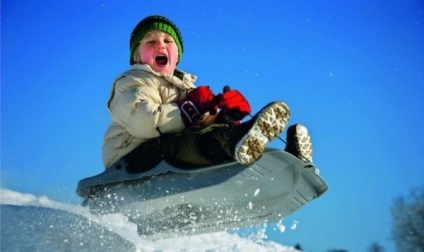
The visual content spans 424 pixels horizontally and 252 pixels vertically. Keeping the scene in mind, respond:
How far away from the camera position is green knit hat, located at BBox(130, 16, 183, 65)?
20.2ft

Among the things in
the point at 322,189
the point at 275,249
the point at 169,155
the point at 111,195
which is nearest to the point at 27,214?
the point at 111,195

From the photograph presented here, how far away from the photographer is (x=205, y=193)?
536 cm

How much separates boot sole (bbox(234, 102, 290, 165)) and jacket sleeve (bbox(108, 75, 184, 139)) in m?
0.94

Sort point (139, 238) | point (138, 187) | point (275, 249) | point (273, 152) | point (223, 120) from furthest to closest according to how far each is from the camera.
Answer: point (275, 249) → point (139, 238) → point (138, 187) → point (223, 120) → point (273, 152)

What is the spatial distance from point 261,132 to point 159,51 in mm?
2061

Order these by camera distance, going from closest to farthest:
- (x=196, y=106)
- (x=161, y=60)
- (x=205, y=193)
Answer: (x=196, y=106), (x=205, y=193), (x=161, y=60)

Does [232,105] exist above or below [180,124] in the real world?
above

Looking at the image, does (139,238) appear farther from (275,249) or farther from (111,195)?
(275,249)

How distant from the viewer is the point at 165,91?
5.55 m

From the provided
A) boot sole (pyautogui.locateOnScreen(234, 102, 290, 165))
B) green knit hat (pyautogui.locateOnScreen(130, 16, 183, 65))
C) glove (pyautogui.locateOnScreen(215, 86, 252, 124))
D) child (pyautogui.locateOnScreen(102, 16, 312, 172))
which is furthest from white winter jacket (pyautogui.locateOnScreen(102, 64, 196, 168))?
boot sole (pyautogui.locateOnScreen(234, 102, 290, 165))

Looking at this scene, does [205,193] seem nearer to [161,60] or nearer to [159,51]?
[161,60]

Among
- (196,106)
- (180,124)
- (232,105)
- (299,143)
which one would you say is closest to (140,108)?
(180,124)

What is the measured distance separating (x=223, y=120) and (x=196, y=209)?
118cm

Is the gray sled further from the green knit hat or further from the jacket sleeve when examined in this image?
the green knit hat
